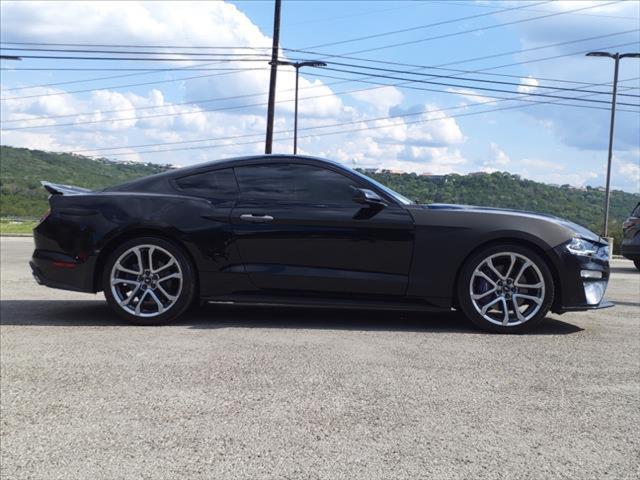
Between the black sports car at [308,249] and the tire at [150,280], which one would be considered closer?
the black sports car at [308,249]

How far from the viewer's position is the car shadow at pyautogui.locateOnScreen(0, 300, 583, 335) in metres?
5.49

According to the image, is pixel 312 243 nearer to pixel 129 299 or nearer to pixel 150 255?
pixel 150 255

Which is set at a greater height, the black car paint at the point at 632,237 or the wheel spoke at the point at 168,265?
the black car paint at the point at 632,237

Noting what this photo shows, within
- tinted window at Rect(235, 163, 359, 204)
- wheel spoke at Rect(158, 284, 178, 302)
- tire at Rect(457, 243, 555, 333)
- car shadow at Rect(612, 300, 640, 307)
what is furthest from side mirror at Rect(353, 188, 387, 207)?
car shadow at Rect(612, 300, 640, 307)

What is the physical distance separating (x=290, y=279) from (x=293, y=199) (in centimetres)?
67

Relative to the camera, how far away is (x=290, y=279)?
5477 millimetres

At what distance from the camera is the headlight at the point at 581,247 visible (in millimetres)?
5375

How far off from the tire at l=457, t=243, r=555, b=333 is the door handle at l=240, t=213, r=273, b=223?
64.2 inches

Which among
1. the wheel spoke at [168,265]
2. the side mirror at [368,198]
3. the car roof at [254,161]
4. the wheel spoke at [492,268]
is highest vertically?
the car roof at [254,161]

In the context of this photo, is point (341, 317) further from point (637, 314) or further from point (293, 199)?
point (637, 314)

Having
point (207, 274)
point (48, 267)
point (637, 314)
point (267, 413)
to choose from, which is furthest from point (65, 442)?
point (637, 314)

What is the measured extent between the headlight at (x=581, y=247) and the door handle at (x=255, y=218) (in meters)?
2.43

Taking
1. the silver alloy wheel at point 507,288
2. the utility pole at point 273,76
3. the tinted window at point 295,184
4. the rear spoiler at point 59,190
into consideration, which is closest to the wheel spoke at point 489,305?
the silver alloy wheel at point 507,288

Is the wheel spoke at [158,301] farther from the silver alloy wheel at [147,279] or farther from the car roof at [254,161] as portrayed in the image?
the car roof at [254,161]
